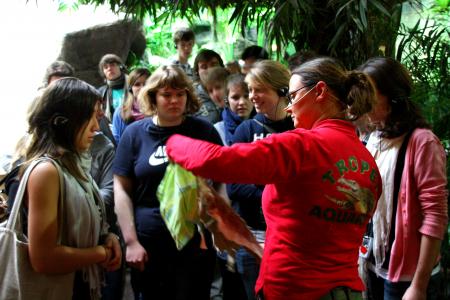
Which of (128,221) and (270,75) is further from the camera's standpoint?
(270,75)

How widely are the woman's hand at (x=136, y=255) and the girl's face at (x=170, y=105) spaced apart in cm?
65

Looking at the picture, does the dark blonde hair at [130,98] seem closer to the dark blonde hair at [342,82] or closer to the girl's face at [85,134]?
the girl's face at [85,134]

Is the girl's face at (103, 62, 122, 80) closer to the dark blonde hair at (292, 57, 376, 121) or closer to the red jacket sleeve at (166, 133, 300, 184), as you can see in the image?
the dark blonde hair at (292, 57, 376, 121)

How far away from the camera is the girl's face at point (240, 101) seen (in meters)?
3.38

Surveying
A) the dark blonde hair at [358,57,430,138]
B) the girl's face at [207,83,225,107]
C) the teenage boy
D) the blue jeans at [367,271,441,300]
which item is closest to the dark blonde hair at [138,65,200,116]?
the dark blonde hair at [358,57,430,138]

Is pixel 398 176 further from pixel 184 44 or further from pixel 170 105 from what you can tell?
pixel 184 44

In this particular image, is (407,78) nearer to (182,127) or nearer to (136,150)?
(182,127)

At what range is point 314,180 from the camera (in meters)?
1.48

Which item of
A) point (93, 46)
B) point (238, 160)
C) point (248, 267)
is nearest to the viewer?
point (238, 160)

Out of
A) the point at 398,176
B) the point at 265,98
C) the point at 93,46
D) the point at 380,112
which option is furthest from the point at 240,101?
the point at 93,46

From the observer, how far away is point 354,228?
161 cm

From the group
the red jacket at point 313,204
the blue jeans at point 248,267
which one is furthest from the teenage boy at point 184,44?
the red jacket at point 313,204

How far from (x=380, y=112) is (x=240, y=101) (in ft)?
4.35

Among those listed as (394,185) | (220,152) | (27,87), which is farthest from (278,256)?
(27,87)
